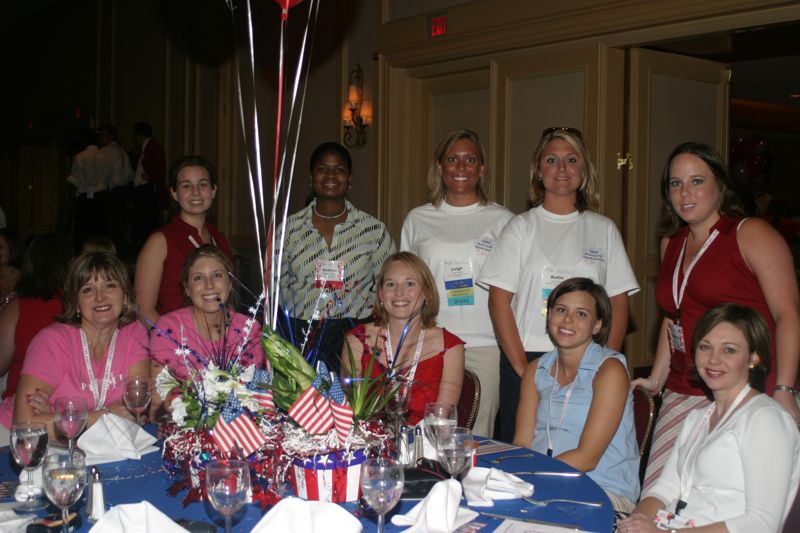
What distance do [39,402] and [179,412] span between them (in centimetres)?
100

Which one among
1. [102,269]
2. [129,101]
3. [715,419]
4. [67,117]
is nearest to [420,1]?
[102,269]

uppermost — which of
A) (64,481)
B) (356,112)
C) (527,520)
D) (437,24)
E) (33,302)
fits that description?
(437,24)

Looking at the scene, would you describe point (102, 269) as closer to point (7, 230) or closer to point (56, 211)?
point (7, 230)

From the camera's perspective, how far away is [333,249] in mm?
4055

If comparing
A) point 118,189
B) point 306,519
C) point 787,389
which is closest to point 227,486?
point 306,519

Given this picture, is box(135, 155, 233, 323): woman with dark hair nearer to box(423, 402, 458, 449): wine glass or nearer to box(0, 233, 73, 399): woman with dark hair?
box(0, 233, 73, 399): woman with dark hair

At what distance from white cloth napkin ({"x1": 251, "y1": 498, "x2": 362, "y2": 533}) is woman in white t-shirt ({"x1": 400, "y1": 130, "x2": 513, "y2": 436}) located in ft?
6.53

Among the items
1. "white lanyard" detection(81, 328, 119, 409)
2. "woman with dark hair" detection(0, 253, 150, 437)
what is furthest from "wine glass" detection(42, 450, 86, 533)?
"white lanyard" detection(81, 328, 119, 409)

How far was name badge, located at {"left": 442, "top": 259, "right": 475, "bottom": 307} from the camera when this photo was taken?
3.67m

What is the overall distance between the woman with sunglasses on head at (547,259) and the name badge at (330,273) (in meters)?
0.82

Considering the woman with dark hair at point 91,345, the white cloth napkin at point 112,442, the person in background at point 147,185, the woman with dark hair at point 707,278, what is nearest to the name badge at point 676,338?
the woman with dark hair at point 707,278

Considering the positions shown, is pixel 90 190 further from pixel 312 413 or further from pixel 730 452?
pixel 730 452

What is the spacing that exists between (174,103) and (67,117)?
5.40 metres

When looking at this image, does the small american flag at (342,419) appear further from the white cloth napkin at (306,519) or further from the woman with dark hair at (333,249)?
the woman with dark hair at (333,249)
